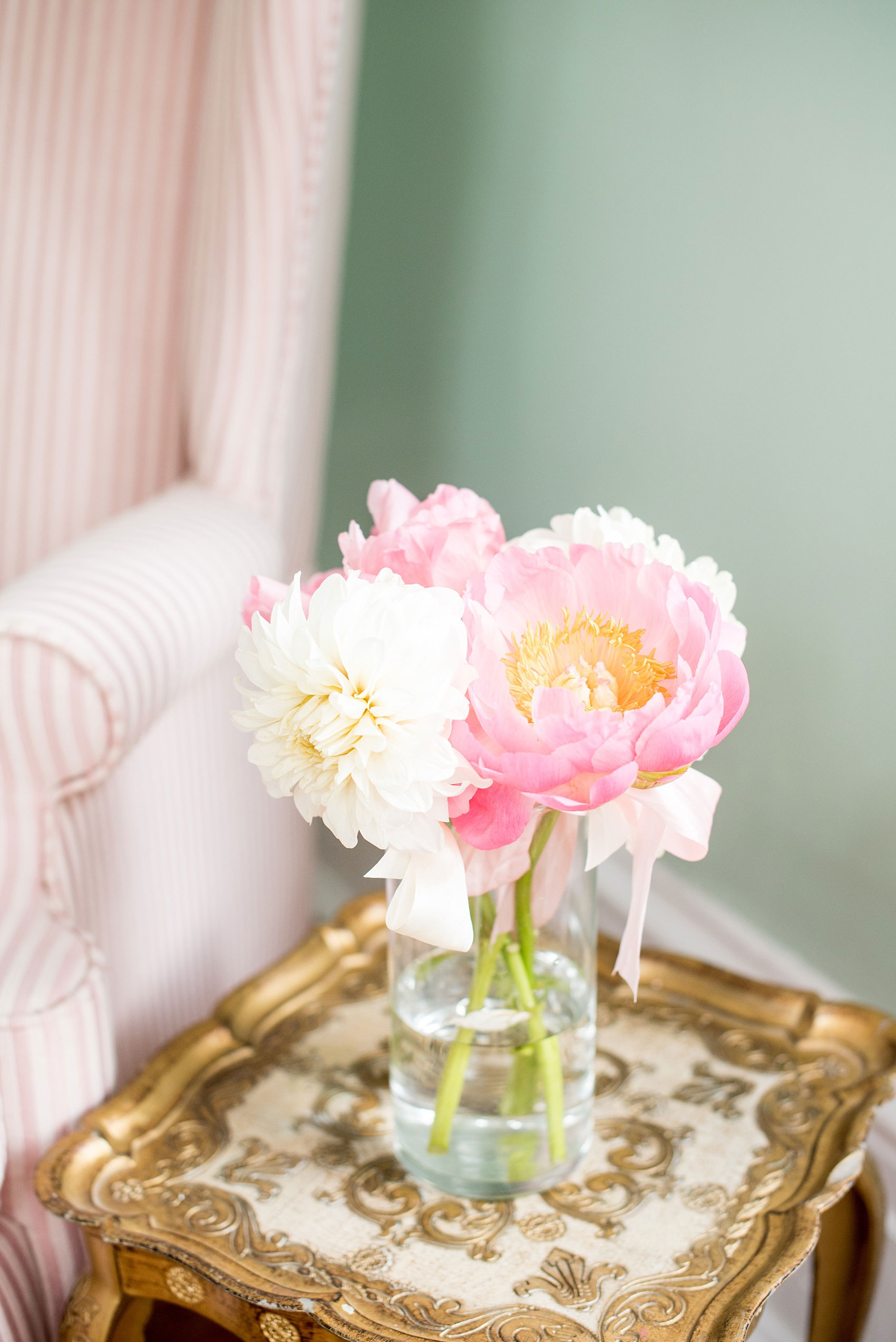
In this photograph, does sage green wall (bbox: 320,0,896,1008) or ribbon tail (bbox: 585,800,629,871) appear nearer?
ribbon tail (bbox: 585,800,629,871)

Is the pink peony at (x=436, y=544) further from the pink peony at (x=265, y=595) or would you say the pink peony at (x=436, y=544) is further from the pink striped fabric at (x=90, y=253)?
the pink striped fabric at (x=90, y=253)

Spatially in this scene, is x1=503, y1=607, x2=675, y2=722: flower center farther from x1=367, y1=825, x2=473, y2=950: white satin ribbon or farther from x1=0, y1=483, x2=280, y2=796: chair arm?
x1=0, y1=483, x2=280, y2=796: chair arm

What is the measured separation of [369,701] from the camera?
19.0 inches

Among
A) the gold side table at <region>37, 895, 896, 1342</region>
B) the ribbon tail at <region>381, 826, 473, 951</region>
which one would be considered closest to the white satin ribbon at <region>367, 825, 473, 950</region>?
the ribbon tail at <region>381, 826, 473, 951</region>

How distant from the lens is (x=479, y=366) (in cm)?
133

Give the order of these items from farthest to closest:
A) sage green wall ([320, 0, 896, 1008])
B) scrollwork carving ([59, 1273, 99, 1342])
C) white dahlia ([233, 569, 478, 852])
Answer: sage green wall ([320, 0, 896, 1008]), scrollwork carving ([59, 1273, 99, 1342]), white dahlia ([233, 569, 478, 852])

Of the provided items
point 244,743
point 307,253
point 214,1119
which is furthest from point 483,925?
point 307,253

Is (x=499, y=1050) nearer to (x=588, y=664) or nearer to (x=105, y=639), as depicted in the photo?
(x=588, y=664)

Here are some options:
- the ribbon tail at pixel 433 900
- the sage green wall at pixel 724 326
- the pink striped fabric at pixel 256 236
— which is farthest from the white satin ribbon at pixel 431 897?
the pink striped fabric at pixel 256 236

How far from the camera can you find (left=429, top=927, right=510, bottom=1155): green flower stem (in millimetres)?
625

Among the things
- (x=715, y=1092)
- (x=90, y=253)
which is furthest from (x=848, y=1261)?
(x=90, y=253)


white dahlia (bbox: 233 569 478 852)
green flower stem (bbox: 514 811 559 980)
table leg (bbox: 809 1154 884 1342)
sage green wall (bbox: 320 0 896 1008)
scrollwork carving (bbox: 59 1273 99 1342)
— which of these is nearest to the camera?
white dahlia (bbox: 233 569 478 852)

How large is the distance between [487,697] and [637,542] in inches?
4.5

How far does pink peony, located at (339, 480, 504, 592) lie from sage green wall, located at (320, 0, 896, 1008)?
47 cm
